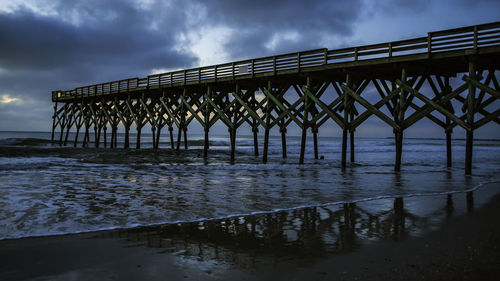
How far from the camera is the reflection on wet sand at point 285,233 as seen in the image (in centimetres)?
339

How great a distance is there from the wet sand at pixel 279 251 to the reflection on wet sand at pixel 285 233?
1 cm

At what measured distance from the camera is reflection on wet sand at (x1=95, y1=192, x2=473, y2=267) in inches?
133

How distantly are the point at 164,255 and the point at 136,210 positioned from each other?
7.69 ft

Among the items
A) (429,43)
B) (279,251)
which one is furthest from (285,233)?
(429,43)

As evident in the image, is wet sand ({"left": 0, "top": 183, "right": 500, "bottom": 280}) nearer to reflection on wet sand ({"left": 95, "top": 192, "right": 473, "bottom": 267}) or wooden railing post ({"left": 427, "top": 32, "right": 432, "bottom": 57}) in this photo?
reflection on wet sand ({"left": 95, "top": 192, "right": 473, "bottom": 267})

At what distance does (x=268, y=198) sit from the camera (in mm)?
6633

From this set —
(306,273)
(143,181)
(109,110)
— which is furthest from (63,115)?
(306,273)

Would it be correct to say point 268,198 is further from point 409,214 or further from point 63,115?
point 63,115

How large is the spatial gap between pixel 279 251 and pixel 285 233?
712 millimetres

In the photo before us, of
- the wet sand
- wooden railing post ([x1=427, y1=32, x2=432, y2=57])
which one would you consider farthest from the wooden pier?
the wet sand

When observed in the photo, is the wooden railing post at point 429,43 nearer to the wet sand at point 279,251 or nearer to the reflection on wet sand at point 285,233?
the reflection on wet sand at point 285,233

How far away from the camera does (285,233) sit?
408 cm

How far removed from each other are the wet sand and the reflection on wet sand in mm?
11

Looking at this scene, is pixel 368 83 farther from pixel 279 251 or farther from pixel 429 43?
pixel 279 251
